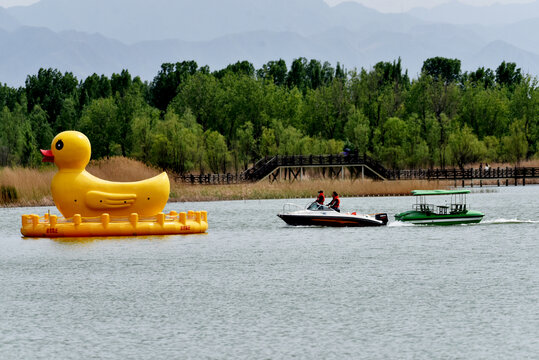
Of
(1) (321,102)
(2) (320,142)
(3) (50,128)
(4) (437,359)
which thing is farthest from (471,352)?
(3) (50,128)

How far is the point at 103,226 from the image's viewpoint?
39062 mm

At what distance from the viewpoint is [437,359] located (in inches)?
665

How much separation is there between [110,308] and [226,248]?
15.5 metres

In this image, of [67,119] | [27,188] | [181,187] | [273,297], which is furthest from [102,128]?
[273,297]

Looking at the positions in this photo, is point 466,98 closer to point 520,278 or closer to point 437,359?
point 520,278

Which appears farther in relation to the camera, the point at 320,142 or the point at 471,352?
the point at 320,142

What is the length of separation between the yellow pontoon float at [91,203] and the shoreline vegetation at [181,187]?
882 inches

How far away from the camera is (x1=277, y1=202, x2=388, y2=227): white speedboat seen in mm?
46188

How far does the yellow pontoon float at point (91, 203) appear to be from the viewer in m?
39.1

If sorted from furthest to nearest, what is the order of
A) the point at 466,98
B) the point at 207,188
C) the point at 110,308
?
the point at 466,98, the point at 207,188, the point at 110,308

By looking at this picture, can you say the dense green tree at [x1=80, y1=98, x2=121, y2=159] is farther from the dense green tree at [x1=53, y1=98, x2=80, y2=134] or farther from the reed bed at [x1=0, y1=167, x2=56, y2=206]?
the reed bed at [x1=0, y1=167, x2=56, y2=206]

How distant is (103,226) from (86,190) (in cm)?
187

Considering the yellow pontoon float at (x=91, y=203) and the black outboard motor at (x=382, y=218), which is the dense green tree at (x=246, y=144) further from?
the yellow pontoon float at (x=91, y=203)

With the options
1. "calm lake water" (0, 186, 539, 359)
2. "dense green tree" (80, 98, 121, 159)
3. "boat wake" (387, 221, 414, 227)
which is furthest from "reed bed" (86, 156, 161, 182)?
"dense green tree" (80, 98, 121, 159)
